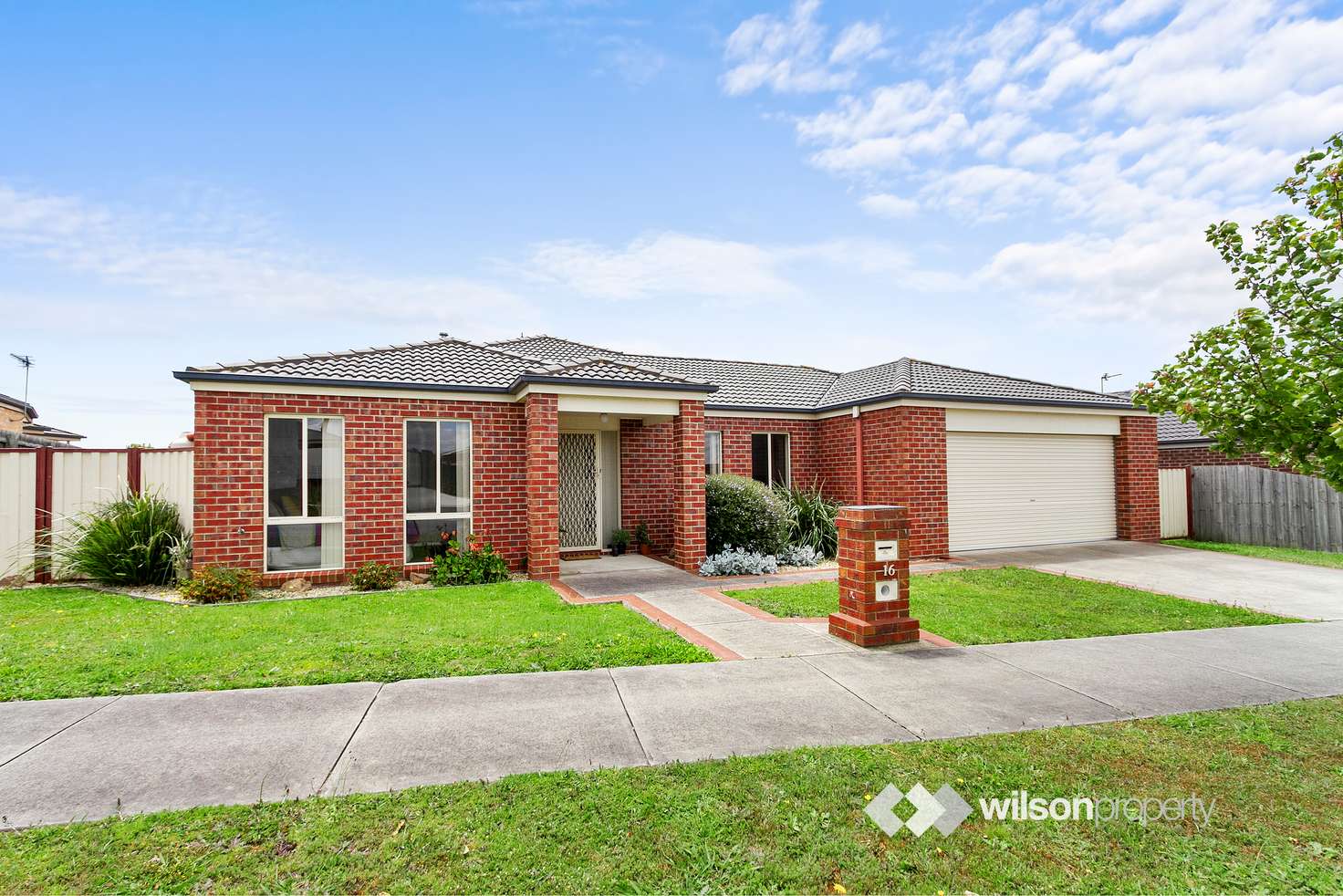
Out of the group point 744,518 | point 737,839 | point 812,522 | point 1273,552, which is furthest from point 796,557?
point 1273,552

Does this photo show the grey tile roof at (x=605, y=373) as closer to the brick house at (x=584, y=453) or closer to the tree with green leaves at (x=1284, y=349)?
the brick house at (x=584, y=453)

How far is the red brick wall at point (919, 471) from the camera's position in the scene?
12.7 m

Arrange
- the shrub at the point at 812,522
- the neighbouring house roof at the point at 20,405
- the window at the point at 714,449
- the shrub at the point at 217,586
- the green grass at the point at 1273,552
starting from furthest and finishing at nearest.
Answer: the neighbouring house roof at the point at 20,405
the window at the point at 714,449
the shrub at the point at 812,522
the green grass at the point at 1273,552
the shrub at the point at 217,586

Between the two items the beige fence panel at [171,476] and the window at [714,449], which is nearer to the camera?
the beige fence panel at [171,476]

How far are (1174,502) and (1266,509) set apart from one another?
174 centimetres

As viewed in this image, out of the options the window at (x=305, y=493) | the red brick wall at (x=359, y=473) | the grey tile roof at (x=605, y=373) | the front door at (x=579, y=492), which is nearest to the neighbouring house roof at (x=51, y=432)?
the red brick wall at (x=359, y=473)

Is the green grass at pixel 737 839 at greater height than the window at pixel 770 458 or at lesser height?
lesser

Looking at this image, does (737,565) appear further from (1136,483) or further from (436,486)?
(1136,483)

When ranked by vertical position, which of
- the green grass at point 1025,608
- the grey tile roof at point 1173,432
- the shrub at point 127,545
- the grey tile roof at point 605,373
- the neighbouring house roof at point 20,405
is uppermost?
the neighbouring house roof at point 20,405

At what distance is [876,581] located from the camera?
20.7 feet

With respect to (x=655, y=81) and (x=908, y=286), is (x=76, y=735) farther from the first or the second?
(x=908, y=286)

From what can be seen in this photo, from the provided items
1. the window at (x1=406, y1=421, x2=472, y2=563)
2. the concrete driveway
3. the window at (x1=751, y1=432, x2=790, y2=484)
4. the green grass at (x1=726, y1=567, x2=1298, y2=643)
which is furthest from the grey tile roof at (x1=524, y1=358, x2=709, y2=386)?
the concrete driveway

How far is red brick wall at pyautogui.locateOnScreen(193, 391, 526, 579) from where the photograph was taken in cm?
948
